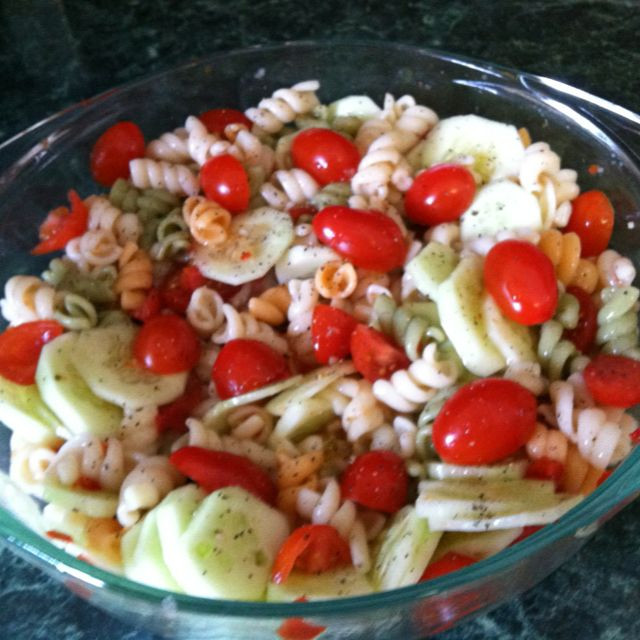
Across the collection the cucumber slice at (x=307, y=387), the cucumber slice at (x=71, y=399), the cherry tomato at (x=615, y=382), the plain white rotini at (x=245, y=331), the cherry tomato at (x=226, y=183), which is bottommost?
the cherry tomato at (x=615, y=382)

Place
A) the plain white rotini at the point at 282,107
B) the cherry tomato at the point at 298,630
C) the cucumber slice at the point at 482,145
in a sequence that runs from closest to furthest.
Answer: the cherry tomato at the point at 298,630
the cucumber slice at the point at 482,145
the plain white rotini at the point at 282,107

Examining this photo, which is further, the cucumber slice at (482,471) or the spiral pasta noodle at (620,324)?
the spiral pasta noodle at (620,324)

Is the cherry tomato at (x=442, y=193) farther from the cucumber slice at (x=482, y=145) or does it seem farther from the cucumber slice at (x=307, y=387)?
the cucumber slice at (x=307, y=387)

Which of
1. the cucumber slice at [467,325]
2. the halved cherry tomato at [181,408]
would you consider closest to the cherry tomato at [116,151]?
the halved cherry tomato at [181,408]

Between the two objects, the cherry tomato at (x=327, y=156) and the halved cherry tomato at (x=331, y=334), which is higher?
the cherry tomato at (x=327, y=156)

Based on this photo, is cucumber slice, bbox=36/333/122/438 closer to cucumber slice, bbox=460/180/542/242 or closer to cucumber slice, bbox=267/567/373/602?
cucumber slice, bbox=267/567/373/602

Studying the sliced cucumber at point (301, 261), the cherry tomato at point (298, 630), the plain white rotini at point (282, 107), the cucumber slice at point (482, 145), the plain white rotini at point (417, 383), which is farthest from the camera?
the plain white rotini at point (282, 107)

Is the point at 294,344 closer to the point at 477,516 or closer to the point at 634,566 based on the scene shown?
the point at 477,516

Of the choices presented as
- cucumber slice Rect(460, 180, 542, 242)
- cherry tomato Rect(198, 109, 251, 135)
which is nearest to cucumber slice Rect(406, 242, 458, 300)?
cucumber slice Rect(460, 180, 542, 242)
